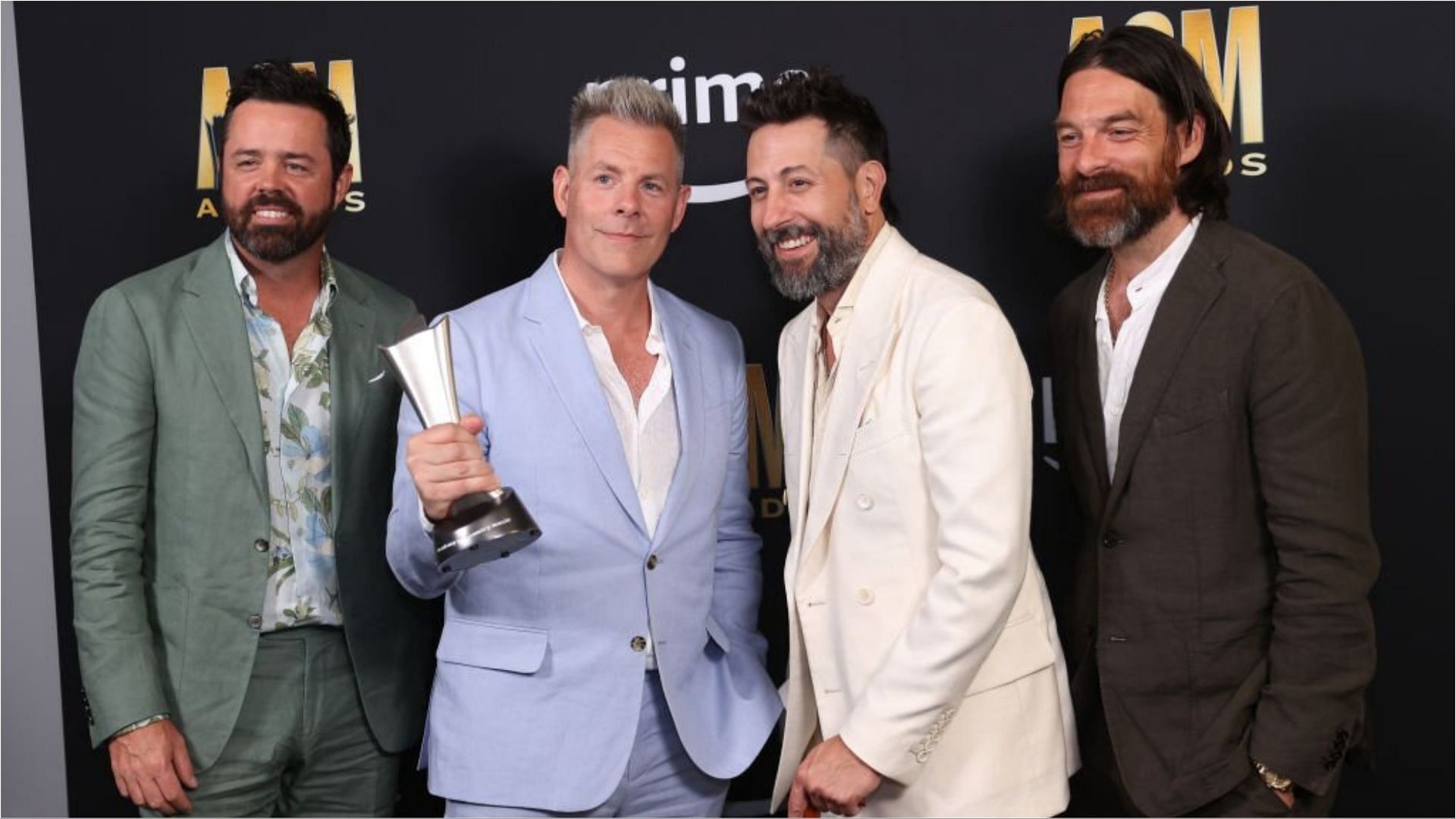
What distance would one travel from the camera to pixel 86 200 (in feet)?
11.9

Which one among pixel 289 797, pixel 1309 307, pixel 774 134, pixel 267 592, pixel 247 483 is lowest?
pixel 289 797

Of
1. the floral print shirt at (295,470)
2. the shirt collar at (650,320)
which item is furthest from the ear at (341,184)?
the shirt collar at (650,320)

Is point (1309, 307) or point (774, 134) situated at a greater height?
point (774, 134)

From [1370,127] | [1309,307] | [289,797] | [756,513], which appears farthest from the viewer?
[756,513]

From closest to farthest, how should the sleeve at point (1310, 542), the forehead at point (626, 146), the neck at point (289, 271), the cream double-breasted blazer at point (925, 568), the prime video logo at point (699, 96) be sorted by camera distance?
1. the cream double-breasted blazer at point (925, 568)
2. the sleeve at point (1310, 542)
3. the forehead at point (626, 146)
4. the neck at point (289, 271)
5. the prime video logo at point (699, 96)

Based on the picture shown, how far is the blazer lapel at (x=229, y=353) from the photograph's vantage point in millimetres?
2846

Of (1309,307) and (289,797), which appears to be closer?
(1309,307)

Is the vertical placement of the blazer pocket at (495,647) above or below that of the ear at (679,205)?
below

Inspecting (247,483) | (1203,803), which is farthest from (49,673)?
(1203,803)

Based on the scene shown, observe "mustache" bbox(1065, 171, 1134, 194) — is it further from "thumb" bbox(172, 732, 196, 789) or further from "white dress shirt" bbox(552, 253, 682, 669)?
"thumb" bbox(172, 732, 196, 789)

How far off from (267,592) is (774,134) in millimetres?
1365

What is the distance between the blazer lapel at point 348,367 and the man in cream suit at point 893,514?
86cm

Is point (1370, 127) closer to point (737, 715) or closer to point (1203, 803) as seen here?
point (1203, 803)

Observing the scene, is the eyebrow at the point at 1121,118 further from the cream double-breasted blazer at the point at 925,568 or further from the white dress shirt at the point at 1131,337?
the cream double-breasted blazer at the point at 925,568
